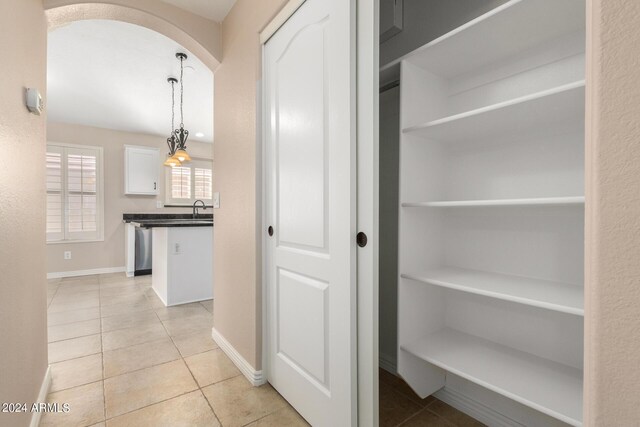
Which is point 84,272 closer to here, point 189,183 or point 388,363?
point 189,183

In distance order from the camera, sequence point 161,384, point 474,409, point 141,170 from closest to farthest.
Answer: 1. point 474,409
2. point 161,384
3. point 141,170

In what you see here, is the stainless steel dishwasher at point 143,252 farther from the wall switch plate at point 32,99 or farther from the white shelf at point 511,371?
the white shelf at point 511,371

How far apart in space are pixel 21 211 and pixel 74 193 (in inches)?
188

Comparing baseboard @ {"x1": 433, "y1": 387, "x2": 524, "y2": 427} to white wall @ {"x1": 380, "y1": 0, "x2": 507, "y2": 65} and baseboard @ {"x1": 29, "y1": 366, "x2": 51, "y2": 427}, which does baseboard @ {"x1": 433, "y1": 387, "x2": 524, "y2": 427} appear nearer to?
white wall @ {"x1": 380, "y1": 0, "x2": 507, "y2": 65}

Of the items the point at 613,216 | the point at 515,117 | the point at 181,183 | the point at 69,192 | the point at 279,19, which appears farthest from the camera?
the point at 181,183

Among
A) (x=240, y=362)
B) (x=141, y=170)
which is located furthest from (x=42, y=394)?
(x=141, y=170)

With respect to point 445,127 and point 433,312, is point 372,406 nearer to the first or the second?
point 433,312

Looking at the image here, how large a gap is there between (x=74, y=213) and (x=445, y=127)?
245 inches

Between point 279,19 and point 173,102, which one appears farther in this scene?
point 173,102

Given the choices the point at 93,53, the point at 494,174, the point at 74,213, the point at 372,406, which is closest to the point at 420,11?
the point at 494,174

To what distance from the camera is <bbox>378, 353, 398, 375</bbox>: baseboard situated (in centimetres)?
197

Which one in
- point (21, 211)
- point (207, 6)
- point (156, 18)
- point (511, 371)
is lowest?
point (511, 371)

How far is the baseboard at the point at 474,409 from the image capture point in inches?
55.9

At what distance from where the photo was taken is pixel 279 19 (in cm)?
165
